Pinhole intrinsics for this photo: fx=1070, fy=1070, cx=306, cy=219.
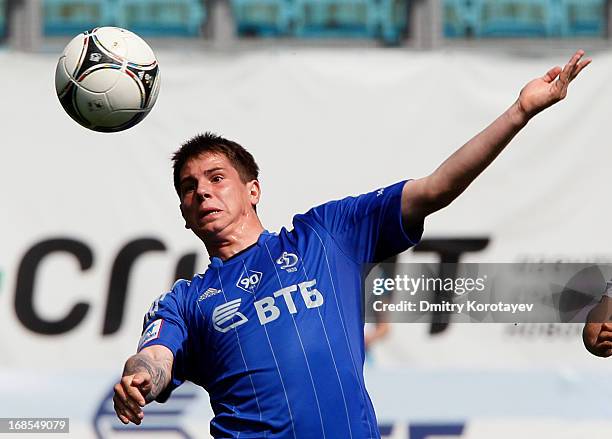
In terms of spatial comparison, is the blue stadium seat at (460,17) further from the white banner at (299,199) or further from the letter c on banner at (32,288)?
the letter c on banner at (32,288)

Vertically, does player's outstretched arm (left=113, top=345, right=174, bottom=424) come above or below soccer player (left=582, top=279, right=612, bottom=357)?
above

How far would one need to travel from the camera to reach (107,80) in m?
4.98

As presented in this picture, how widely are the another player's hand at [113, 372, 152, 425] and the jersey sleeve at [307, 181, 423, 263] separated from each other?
976mm

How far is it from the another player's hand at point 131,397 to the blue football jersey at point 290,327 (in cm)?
43

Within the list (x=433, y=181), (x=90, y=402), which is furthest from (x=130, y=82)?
(x=90, y=402)

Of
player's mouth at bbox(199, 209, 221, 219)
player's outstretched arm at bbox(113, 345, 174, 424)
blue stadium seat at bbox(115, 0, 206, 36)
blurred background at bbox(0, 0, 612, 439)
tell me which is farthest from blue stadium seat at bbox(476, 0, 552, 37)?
player's outstretched arm at bbox(113, 345, 174, 424)

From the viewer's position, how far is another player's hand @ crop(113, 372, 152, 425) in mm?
3318

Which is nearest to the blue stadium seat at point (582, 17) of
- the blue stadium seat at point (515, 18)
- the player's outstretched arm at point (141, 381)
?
the blue stadium seat at point (515, 18)

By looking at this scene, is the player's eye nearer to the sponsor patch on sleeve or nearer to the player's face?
the player's face

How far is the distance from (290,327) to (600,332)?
1.40m

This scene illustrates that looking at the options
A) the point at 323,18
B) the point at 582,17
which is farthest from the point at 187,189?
the point at 582,17

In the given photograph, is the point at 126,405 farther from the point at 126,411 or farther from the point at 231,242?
the point at 231,242

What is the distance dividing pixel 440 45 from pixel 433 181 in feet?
15.1

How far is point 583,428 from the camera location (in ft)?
22.8
